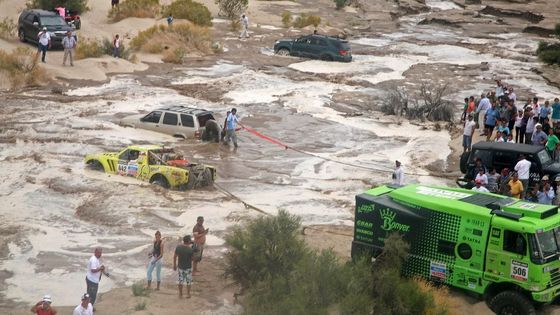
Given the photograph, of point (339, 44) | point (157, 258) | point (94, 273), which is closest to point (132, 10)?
point (339, 44)

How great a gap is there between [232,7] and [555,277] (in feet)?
147

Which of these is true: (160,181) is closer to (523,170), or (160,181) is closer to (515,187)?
(515,187)

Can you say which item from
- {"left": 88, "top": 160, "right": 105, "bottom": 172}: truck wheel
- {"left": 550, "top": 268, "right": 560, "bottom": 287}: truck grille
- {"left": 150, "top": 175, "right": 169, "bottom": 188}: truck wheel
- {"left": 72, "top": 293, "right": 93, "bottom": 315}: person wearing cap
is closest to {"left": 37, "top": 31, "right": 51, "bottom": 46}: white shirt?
{"left": 88, "top": 160, "right": 105, "bottom": 172}: truck wheel

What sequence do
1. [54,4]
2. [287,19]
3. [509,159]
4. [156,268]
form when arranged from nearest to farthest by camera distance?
[156,268], [509,159], [54,4], [287,19]

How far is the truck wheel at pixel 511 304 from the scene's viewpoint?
589 inches

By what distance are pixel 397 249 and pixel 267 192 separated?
26.7 feet

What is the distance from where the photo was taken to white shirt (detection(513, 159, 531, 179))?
21.0m

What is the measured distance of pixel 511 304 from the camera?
15109 millimetres

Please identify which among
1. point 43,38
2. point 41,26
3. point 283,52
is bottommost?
point 283,52

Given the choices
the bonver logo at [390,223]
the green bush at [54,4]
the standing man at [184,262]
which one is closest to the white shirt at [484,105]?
the bonver logo at [390,223]

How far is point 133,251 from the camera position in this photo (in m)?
18.6

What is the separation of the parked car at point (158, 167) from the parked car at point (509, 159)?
6.58 metres

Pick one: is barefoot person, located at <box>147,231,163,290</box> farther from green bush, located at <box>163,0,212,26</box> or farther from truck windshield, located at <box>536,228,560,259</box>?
green bush, located at <box>163,0,212,26</box>

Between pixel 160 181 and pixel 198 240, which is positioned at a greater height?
pixel 198 240
